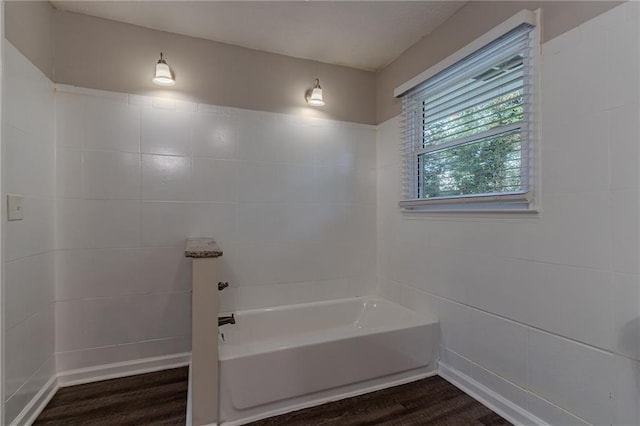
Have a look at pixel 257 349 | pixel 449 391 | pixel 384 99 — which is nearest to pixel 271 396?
pixel 257 349

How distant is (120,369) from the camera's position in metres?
2.12

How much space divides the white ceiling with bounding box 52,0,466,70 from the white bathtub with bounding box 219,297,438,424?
207 centimetres

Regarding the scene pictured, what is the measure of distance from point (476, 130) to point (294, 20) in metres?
1.41

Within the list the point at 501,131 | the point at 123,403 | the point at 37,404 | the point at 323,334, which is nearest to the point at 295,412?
the point at 323,334

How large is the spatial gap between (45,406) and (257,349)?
130 centimetres

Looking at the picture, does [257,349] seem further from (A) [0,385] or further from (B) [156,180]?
(B) [156,180]

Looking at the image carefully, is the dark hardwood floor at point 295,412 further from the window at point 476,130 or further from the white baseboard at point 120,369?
the window at point 476,130

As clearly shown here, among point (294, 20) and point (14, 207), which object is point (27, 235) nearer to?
point (14, 207)

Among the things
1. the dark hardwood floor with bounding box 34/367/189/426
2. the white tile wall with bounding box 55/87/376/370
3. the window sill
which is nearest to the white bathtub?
the white tile wall with bounding box 55/87/376/370

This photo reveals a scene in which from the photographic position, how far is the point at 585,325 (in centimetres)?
137

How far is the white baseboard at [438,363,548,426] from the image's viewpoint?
5.27ft

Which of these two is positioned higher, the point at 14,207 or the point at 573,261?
the point at 14,207

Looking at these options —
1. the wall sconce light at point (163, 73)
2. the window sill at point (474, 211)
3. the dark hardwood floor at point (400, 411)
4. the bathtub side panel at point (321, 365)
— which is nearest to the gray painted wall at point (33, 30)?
the wall sconce light at point (163, 73)

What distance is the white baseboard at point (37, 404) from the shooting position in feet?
5.18
